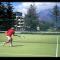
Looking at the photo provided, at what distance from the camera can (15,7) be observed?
9875mm

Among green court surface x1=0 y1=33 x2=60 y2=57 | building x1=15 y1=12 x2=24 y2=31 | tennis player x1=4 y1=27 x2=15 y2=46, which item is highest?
building x1=15 y1=12 x2=24 y2=31

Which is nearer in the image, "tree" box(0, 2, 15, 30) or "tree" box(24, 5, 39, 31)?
"tree" box(0, 2, 15, 30)

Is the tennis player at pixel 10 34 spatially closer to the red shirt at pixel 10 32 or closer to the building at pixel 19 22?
the red shirt at pixel 10 32

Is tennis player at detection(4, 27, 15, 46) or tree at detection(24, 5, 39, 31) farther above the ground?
tree at detection(24, 5, 39, 31)

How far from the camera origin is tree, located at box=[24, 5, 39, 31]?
10008mm

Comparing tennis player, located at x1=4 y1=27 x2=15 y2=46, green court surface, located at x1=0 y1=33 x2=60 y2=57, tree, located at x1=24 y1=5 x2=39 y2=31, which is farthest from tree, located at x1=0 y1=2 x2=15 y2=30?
tree, located at x1=24 y1=5 x2=39 y2=31

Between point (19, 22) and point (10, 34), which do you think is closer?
point (19, 22)

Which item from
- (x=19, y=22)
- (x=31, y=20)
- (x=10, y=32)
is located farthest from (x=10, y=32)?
(x=31, y=20)

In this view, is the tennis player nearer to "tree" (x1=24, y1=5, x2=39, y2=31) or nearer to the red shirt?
the red shirt

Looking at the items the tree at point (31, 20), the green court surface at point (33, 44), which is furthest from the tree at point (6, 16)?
the tree at point (31, 20)

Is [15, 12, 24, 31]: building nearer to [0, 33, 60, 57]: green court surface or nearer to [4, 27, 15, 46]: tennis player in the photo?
[4, 27, 15, 46]: tennis player

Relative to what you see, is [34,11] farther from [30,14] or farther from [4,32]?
[4,32]

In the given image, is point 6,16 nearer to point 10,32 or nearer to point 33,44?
point 10,32

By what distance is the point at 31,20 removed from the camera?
33.9ft
